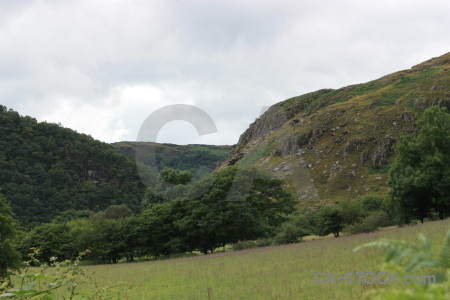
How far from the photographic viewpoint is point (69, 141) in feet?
563

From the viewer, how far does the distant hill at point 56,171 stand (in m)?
129

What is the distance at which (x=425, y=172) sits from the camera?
31.7 m

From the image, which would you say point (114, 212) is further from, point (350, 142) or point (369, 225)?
point (369, 225)

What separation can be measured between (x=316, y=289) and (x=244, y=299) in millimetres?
2260

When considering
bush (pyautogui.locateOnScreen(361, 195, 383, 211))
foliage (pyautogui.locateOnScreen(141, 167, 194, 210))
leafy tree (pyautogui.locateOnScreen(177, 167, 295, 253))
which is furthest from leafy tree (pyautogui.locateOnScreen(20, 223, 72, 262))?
bush (pyautogui.locateOnScreen(361, 195, 383, 211))

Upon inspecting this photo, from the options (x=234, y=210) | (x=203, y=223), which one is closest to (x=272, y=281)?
(x=234, y=210)

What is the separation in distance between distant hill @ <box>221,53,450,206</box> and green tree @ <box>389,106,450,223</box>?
57.7 metres

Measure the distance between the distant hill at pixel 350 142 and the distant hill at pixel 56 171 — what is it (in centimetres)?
5824

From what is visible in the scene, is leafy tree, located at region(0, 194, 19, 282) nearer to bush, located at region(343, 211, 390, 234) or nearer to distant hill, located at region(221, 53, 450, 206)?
bush, located at region(343, 211, 390, 234)

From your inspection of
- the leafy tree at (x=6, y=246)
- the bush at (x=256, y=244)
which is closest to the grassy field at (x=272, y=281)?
the leafy tree at (x=6, y=246)

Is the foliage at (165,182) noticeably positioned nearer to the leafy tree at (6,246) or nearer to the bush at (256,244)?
the bush at (256,244)

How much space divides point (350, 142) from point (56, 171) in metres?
108

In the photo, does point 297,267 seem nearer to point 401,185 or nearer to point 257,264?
point 257,264

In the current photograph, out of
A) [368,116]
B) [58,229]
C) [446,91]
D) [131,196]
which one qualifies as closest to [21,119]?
[131,196]
